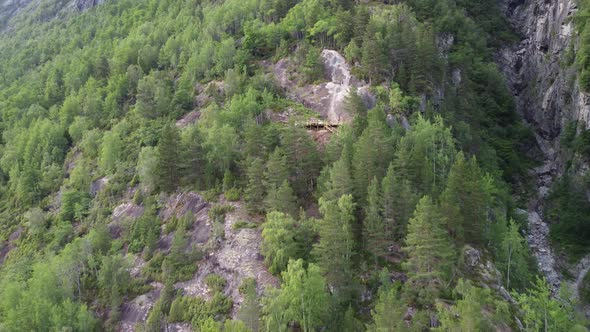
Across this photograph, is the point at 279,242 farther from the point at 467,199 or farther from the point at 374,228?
the point at 467,199

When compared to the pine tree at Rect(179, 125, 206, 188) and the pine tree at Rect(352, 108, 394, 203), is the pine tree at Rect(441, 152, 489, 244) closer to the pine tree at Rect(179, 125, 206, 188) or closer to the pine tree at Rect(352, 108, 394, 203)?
the pine tree at Rect(352, 108, 394, 203)

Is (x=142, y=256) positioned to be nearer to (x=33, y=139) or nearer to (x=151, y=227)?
(x=151, y=227)

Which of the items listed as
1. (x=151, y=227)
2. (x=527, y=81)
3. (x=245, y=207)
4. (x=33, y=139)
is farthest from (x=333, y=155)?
(x=527, y=81)

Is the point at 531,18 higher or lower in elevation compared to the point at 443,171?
lower

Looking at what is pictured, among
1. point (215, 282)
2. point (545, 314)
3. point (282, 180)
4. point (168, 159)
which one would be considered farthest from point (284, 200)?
point (545, 314)

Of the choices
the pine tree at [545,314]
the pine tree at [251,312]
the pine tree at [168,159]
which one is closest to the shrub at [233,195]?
the pine tree at [168,159]
